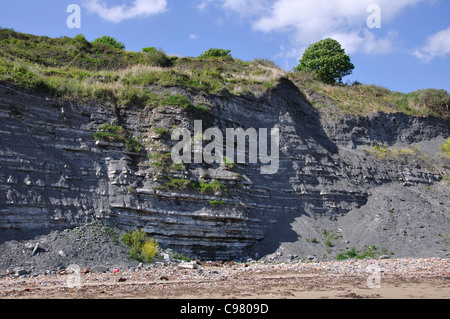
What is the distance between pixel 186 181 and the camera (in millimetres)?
16062

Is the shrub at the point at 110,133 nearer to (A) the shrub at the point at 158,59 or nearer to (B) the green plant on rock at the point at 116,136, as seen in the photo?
(B) the green plant on rock at the point at 116,136

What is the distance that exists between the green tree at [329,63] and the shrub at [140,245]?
24.9 m

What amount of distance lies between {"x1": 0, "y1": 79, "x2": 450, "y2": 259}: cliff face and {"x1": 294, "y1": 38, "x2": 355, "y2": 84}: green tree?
13.4 metres

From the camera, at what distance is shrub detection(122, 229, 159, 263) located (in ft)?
44.5

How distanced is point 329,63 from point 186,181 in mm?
24410

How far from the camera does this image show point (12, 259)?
11.7 m

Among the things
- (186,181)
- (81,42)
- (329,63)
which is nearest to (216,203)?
(186,181)

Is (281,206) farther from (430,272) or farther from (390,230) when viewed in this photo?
(430,272)

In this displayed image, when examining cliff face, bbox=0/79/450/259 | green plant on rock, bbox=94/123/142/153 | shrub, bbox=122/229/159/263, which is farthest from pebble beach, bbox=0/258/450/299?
green plant on rock, bbox=94/123/142/153

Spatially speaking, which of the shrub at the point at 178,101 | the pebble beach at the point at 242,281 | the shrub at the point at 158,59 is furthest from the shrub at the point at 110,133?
the shrub at the point at 158,59

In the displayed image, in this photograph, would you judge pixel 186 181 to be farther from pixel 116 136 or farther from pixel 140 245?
pixel 116 136
